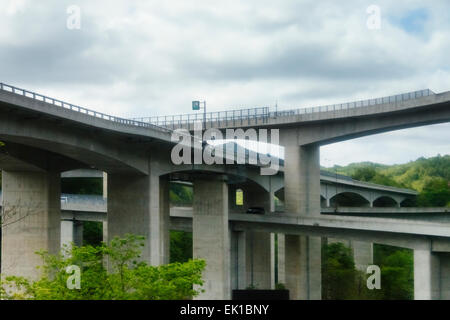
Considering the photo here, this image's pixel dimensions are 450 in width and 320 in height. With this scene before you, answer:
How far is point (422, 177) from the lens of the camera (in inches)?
5906

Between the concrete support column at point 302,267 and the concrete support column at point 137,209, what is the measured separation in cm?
1649

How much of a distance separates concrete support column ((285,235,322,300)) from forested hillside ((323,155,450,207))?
A: 4659cm

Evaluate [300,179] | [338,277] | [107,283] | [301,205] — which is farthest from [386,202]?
[107,283]

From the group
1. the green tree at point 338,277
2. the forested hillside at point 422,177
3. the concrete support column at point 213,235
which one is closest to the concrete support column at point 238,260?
the concrete support column at point 213,235

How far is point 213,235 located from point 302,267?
31.8ft

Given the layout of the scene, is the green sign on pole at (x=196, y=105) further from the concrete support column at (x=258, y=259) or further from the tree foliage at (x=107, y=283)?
the tree foliage at (x=107, y=283)

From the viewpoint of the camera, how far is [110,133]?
32625 mm

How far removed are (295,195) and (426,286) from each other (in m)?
17.0

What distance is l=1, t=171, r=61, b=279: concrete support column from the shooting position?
35062 millimetres

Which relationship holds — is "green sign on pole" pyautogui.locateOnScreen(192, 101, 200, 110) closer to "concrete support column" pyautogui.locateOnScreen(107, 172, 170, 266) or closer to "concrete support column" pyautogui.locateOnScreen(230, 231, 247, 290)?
"concrete support column" pyautogui.locateOnScreen(107, 172, 170, 266)

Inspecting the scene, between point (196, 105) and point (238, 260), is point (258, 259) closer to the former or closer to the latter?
point (238, 260)

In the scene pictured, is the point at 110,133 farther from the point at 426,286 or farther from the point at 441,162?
the point at 441,162

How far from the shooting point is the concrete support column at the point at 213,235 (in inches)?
1741
